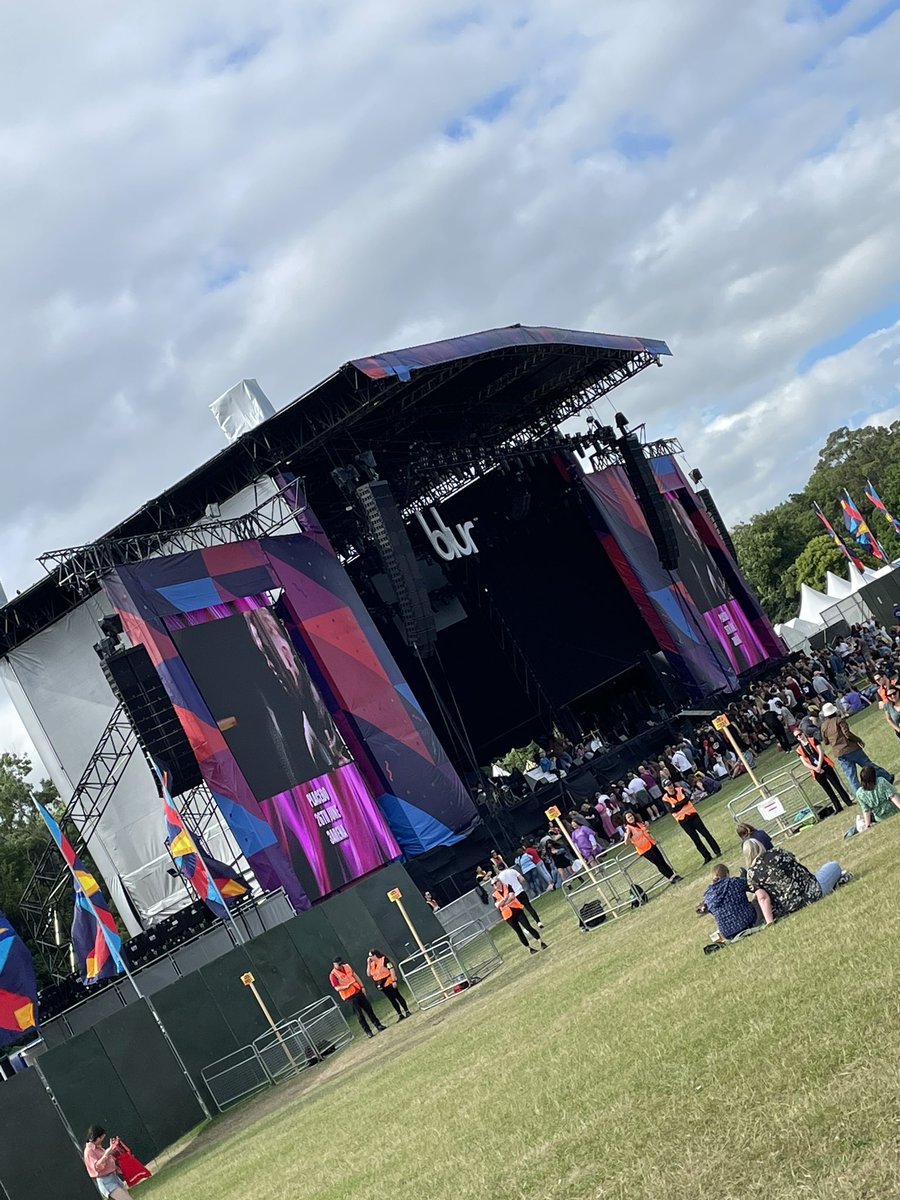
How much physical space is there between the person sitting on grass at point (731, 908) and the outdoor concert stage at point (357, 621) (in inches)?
580

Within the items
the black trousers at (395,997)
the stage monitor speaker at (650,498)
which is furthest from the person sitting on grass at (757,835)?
the stage monitor speaker at (650,498)

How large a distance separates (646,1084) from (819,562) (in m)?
75.5

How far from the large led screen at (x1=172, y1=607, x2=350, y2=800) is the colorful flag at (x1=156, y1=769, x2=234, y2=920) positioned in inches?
135

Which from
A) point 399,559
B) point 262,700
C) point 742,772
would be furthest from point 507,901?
point 742,772

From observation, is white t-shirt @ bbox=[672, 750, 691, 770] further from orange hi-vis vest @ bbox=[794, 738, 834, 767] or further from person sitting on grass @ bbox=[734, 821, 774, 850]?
person sitting on grass @ bbox=[734, 821, 774, 850]

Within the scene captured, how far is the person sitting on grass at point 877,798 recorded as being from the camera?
12.7 metres

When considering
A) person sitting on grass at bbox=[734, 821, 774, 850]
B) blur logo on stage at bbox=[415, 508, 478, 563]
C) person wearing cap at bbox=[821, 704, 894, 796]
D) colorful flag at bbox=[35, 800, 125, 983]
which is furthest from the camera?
blur logo on stage at bbox=[415, 508, 478, 563]

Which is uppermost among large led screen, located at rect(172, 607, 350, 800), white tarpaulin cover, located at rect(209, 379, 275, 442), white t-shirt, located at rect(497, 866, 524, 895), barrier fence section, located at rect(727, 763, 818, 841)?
white tarpaulin cover, located at rect(209, 379, 275, 442)

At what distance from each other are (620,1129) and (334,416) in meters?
22.6

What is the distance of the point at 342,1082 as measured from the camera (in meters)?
14.3

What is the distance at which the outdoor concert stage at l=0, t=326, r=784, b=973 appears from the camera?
2512cm

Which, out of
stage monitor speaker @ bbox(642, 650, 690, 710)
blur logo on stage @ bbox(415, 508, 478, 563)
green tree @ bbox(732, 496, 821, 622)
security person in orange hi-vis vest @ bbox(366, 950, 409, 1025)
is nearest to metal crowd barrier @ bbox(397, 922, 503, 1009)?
security person in orange hi-vis vest @ bbox(366, 950, 409, 1025)

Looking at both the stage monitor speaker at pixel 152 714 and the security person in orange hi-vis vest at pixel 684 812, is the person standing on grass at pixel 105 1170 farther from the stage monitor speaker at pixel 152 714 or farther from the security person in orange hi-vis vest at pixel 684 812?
the stage monitor speaker at pixel 152 714

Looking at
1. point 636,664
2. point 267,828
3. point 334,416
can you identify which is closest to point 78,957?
point 267,828
